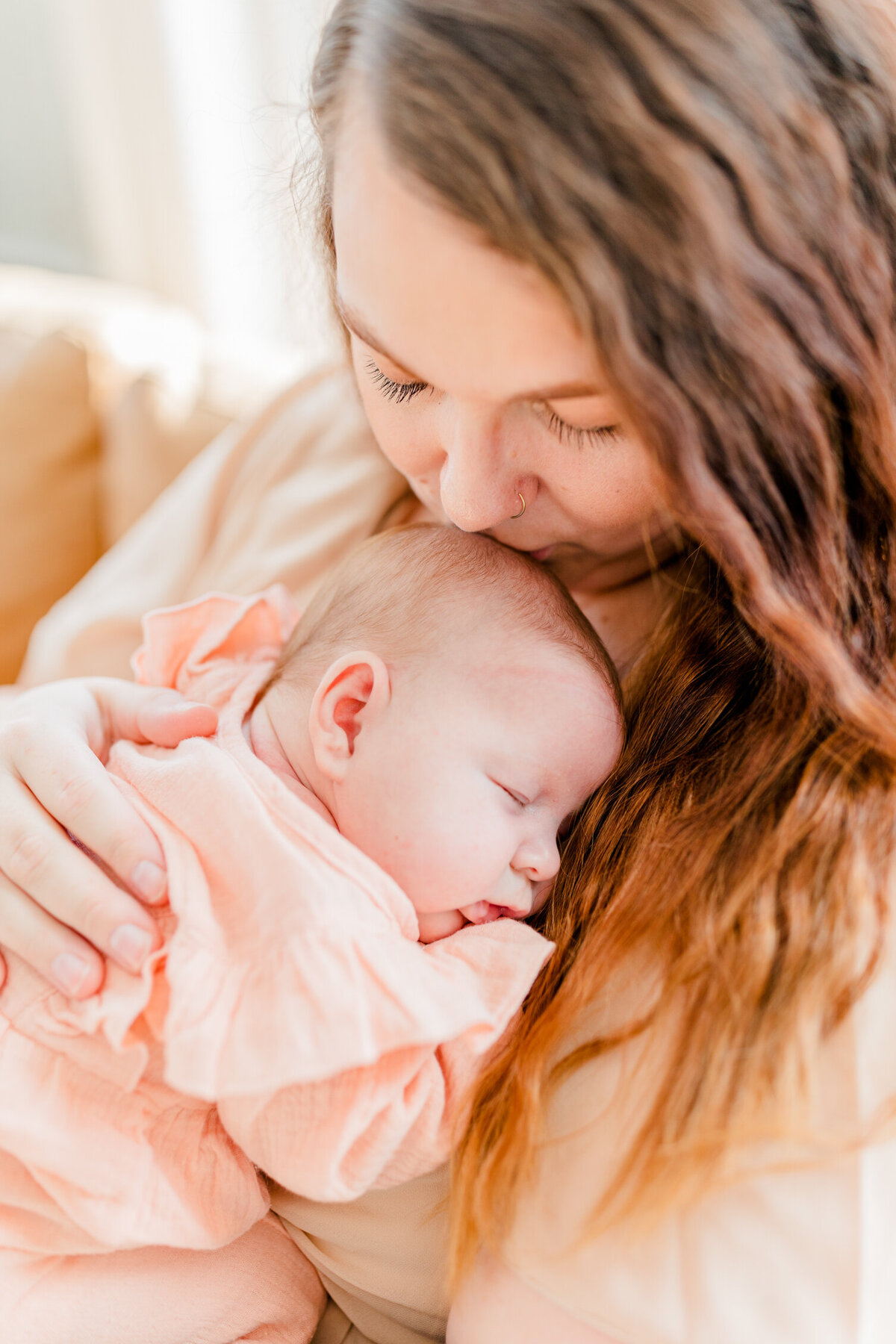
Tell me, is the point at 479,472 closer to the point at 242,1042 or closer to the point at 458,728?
the point at 458,728

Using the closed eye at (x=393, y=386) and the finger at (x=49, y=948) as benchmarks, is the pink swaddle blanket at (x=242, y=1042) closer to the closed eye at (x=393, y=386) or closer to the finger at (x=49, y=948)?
the finger at (x=49, y=948)

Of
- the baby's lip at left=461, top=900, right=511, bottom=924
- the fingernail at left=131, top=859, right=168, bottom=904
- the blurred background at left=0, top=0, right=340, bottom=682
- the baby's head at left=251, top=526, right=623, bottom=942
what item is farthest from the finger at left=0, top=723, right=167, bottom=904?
the blurred background at left=0, top=0, right=340, bottom=682

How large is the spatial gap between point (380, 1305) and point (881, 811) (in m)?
0.60

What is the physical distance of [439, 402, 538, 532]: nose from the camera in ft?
2.66

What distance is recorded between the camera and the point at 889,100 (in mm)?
767

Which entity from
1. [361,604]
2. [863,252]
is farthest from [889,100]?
[361,604]

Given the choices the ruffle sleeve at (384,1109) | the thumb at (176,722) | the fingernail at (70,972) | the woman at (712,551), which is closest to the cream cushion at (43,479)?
the thumb at (176,722)

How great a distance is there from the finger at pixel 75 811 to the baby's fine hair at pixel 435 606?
0.19 meters

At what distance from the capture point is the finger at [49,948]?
0.82 metres

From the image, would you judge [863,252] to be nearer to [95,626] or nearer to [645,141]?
[645,141]

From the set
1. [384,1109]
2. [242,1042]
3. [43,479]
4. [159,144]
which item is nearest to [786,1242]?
[384,1109]

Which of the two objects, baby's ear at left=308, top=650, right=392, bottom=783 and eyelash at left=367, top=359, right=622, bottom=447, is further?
baby's ear at left=308, top=650, right=392, bottom=783

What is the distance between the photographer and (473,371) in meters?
0.75

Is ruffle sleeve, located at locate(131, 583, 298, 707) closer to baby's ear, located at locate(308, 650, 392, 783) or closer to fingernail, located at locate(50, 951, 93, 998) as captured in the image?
baby's ear, located at locate(308, 650, 392, 783)
